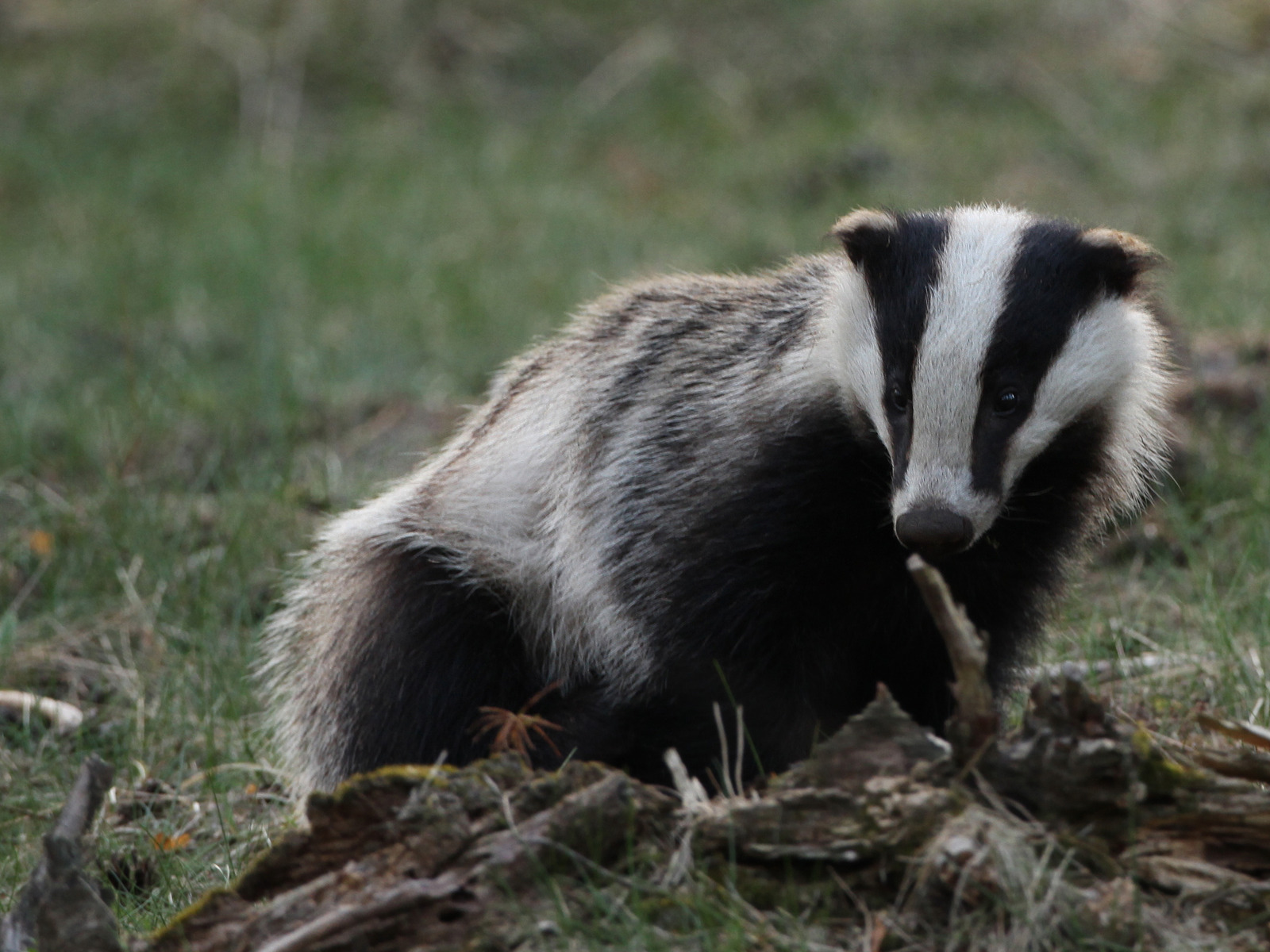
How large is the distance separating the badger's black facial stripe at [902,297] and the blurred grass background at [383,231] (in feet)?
3.34

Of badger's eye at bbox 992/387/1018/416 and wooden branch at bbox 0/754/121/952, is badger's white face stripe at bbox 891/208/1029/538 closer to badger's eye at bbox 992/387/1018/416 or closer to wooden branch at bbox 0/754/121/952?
badger's eye at bbox 992/387/1018/416

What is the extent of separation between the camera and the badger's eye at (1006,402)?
8.61 feet

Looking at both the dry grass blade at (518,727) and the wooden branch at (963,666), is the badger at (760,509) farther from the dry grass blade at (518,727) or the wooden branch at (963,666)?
the wooden branch at (963,666)

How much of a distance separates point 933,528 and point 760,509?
45 centimetres

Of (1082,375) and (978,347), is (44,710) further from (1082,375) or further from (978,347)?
(1082,375)

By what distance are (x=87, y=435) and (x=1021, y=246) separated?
3.50 m

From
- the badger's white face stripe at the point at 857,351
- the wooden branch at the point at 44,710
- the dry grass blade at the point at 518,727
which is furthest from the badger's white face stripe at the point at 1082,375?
the wooden branch at the point at 44,710

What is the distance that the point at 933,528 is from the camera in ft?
8.10

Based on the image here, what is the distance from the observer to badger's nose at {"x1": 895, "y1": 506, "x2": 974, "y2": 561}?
2.47 m

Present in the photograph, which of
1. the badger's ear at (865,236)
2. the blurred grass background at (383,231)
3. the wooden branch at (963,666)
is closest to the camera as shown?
the wooden branch at (963,666)

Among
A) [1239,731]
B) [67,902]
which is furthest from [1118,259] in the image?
[67,902]

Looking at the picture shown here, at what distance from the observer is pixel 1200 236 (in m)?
7.57

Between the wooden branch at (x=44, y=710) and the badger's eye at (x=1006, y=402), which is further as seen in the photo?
the wooden branch at (x=44, y=710)

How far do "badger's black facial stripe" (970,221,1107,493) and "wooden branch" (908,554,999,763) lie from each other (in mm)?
582
